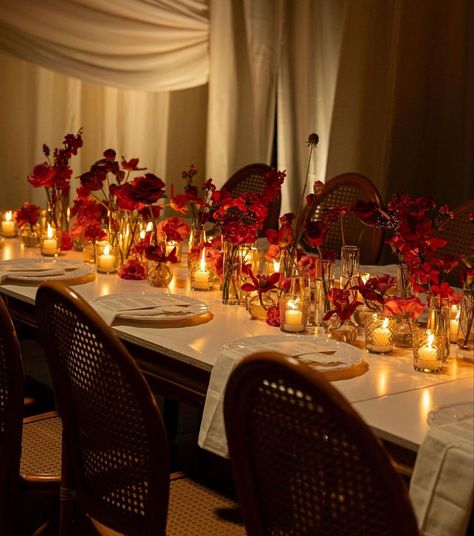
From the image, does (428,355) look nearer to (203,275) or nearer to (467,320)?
(467,320)

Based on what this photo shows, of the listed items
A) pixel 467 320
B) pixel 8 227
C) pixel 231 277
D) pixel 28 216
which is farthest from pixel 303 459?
pixel 8 227

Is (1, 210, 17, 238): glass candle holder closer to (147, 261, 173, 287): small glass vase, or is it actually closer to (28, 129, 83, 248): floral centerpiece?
(28, 129, 83, 248): floral centerpiece

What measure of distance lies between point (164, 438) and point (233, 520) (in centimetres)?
29

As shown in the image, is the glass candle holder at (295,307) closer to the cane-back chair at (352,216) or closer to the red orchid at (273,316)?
the red orchid at (273,316)

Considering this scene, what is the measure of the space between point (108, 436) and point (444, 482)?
0.64 meters

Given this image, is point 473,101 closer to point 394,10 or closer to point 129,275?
point 394,10

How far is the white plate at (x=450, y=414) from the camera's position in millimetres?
1535

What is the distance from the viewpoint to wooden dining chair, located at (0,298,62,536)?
76.9 inches

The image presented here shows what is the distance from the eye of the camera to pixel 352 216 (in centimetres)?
356

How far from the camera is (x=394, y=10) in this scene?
4.52 m

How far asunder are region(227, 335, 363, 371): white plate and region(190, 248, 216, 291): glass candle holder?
0.62 metres

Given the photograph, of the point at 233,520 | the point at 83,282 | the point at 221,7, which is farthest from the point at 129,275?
the point at 221,7

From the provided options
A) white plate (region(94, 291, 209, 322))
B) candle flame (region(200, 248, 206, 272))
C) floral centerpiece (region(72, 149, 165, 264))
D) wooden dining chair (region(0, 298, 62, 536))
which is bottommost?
wooden dining chair (region(0, 298, 62, 536))

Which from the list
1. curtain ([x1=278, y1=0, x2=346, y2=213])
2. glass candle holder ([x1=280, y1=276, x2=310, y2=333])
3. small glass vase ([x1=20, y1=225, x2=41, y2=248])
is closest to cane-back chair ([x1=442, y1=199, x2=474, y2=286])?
glass candle holder ([x1=280, y1=276, x2=310, y2=333])
